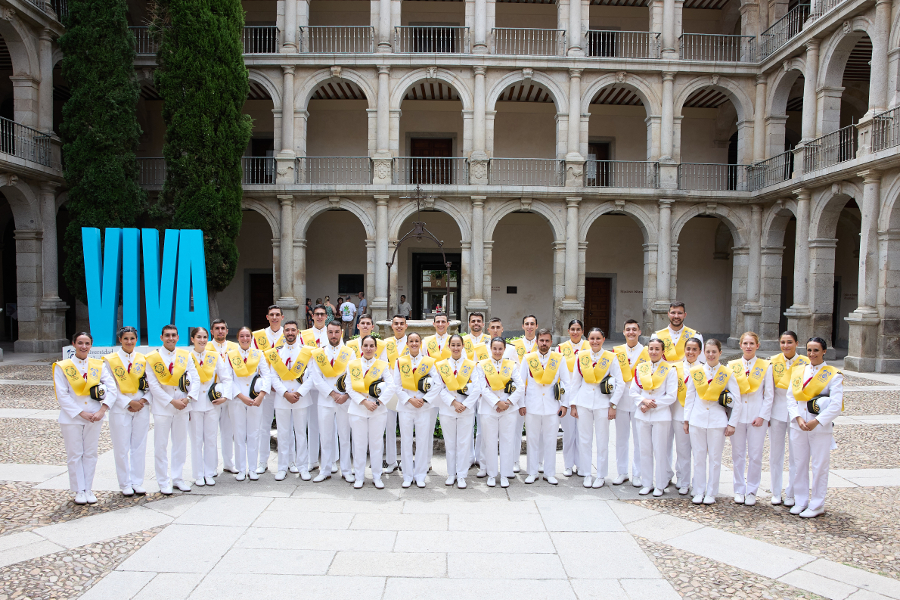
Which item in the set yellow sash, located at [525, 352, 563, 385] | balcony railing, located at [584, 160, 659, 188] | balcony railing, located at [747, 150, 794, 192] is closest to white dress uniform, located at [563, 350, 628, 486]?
yellow sash, located at [525, 352, 563, 385]

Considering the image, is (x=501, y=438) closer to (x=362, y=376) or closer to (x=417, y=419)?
(x=417, y=419)

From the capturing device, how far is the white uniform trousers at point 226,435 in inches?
254

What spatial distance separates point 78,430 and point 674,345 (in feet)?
22.3

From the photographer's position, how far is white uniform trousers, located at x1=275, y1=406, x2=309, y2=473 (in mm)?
6477

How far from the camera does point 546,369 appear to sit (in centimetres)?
639

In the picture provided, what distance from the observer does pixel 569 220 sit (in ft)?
62.5

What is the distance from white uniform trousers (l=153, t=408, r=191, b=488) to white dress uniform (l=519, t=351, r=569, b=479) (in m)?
3.74

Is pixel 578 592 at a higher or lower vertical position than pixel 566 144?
lower

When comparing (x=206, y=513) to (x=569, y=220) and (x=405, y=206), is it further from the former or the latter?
(x=569, y=220)

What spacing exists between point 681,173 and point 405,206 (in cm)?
1019

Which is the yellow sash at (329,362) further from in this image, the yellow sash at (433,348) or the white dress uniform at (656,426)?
the white dress uniform at (656,426)

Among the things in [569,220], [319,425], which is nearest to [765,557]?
→ [319,425]

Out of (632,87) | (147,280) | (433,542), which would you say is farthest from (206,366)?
(632,87)

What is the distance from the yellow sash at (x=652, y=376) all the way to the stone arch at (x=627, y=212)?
13594mm
